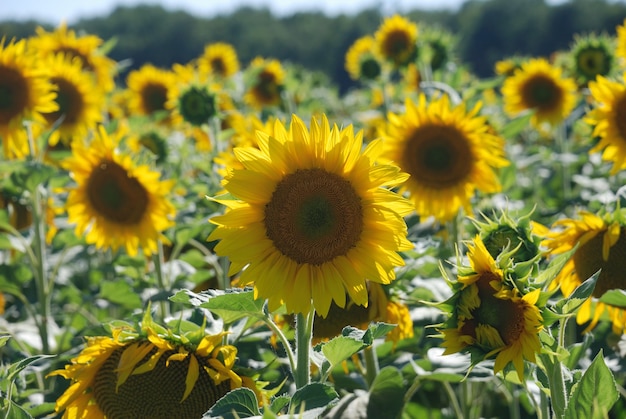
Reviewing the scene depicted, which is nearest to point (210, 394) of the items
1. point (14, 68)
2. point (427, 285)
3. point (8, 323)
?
point (427, 285)

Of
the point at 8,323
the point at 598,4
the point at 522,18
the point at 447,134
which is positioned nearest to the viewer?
the point at 447,134

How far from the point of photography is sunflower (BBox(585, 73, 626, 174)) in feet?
8.80

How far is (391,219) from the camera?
1665 millimetres

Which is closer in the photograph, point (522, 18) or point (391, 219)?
point (391, 219)

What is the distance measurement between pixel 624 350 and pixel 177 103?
2.55m

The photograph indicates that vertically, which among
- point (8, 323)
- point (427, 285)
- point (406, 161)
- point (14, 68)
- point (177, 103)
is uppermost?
point (14, 68)

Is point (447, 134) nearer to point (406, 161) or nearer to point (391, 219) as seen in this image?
point (406, 161)

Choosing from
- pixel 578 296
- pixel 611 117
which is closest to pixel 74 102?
pixel 611 117

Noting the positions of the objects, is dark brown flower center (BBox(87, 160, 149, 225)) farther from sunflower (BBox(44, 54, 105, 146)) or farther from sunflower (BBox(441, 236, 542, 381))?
sunflower (BBox(441, 236, 542, 381))

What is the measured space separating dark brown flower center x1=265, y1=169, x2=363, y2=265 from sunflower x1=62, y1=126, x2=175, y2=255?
4.28 ft

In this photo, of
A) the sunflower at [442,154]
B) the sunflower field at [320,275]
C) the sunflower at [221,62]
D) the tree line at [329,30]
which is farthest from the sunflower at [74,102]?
the tree line at [329,30]

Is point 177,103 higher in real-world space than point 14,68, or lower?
lower

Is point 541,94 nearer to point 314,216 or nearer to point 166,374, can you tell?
point 314,216

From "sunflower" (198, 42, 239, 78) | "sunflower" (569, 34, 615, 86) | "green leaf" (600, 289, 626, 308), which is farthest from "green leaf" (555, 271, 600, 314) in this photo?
"sunflower" (198, 42, 239, 78)
